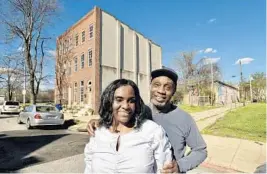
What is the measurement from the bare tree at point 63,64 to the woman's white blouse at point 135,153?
2691 centimetres

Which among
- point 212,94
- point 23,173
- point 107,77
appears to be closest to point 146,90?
point 107,77

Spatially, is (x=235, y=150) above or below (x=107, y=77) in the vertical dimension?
below

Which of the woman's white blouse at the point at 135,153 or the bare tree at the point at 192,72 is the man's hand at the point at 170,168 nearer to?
the woman's white blouse at the point at 135,153

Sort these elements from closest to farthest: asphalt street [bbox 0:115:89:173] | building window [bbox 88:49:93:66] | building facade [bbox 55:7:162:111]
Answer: asphalt street [bbox 0:115:89:173] < building facade [bbox 55:7:162:111] < building window [bbox 88:49:93:66]

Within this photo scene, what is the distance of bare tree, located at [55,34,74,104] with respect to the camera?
27609 millimetres

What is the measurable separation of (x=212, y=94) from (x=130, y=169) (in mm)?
35723

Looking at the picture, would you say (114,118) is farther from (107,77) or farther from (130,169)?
(107,77)

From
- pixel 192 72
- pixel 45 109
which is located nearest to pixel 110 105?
pixel 45 109

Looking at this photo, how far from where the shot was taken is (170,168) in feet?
5.22

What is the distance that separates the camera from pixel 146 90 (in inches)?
1138

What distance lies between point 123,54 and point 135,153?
2461 centimetres

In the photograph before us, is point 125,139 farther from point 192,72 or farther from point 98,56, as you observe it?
point 192,72

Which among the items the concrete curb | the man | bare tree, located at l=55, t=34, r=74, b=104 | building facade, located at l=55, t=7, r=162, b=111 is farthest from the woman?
bare tree, located at l=55, t=34, r=74, b=104

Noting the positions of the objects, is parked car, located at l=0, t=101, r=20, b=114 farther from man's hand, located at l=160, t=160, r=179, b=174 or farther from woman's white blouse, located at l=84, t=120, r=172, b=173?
man's hand, located at l=160, t=160, r=179, b=174
